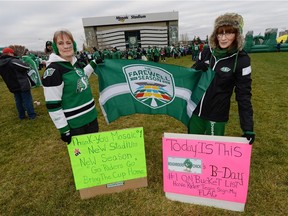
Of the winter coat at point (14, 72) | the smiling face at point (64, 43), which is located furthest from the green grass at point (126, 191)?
the smiling face at point (64, 43)

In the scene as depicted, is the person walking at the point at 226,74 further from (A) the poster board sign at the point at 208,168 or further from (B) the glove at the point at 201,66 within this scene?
(A) the poster board sign at the point at 208,168

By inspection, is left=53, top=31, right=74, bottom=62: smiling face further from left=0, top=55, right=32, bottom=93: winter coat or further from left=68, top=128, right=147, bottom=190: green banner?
left=0, top=55, right=32, bottom=93: winter coat

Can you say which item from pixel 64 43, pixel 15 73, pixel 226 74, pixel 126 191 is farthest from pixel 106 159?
pixel 15 73

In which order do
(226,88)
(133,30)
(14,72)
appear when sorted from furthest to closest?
1. (133,30)
2. (14,72)
3. (226,88)

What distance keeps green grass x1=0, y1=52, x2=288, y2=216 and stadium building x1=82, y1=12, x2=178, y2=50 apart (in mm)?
99424

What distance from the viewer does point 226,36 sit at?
2.23 m

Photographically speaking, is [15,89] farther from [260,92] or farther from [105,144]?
[260,92]

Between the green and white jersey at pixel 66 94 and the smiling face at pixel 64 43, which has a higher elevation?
the smiling face at pixel 64 43

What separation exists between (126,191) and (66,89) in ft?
5.32

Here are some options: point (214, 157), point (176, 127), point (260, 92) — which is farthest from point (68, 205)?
point (260, 92)

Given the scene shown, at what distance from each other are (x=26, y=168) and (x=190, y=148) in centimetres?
304

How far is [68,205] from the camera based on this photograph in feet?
9.42

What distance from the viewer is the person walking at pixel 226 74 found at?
2.22m

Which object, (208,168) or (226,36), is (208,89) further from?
(208,168)
